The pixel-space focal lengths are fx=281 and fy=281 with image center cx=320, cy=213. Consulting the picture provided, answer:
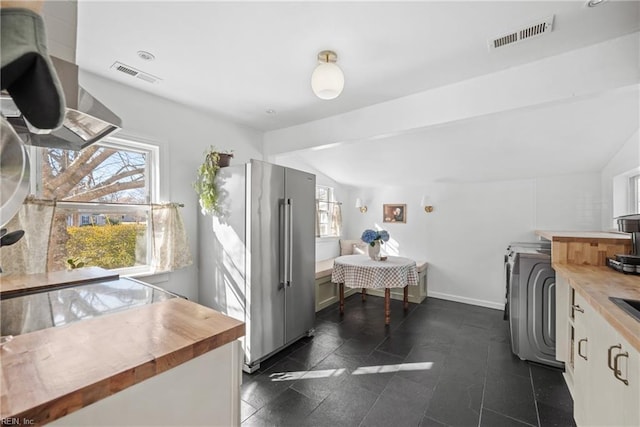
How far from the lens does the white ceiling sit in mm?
1524

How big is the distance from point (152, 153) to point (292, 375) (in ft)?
7.78

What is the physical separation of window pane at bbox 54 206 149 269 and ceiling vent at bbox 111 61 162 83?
1.11m

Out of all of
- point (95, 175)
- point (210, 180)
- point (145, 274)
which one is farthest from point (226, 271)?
point (95, 175)

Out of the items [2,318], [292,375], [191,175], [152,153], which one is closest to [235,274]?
[292,375]

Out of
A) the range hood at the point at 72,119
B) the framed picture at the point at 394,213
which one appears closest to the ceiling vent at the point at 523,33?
the range hood at the point at 72,119

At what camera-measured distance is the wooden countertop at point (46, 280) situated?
4.66 ft

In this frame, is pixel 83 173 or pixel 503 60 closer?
pixel 503 60

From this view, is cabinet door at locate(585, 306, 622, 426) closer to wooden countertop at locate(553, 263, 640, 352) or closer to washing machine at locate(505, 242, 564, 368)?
wooden countertop at locate(553, 263, 640, 352)

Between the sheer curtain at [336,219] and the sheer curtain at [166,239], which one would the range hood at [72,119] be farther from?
the sheer curtain at [336,219]

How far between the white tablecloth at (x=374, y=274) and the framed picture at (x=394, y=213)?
1324mm

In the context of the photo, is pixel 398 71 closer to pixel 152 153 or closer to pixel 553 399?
pixel 152 153

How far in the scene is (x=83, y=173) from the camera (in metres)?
2.28

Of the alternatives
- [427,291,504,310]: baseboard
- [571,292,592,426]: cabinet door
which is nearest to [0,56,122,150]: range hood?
[571,292,592,426]: cabinet door

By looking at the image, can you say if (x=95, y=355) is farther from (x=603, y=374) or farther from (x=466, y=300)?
(x=466, y=300)
